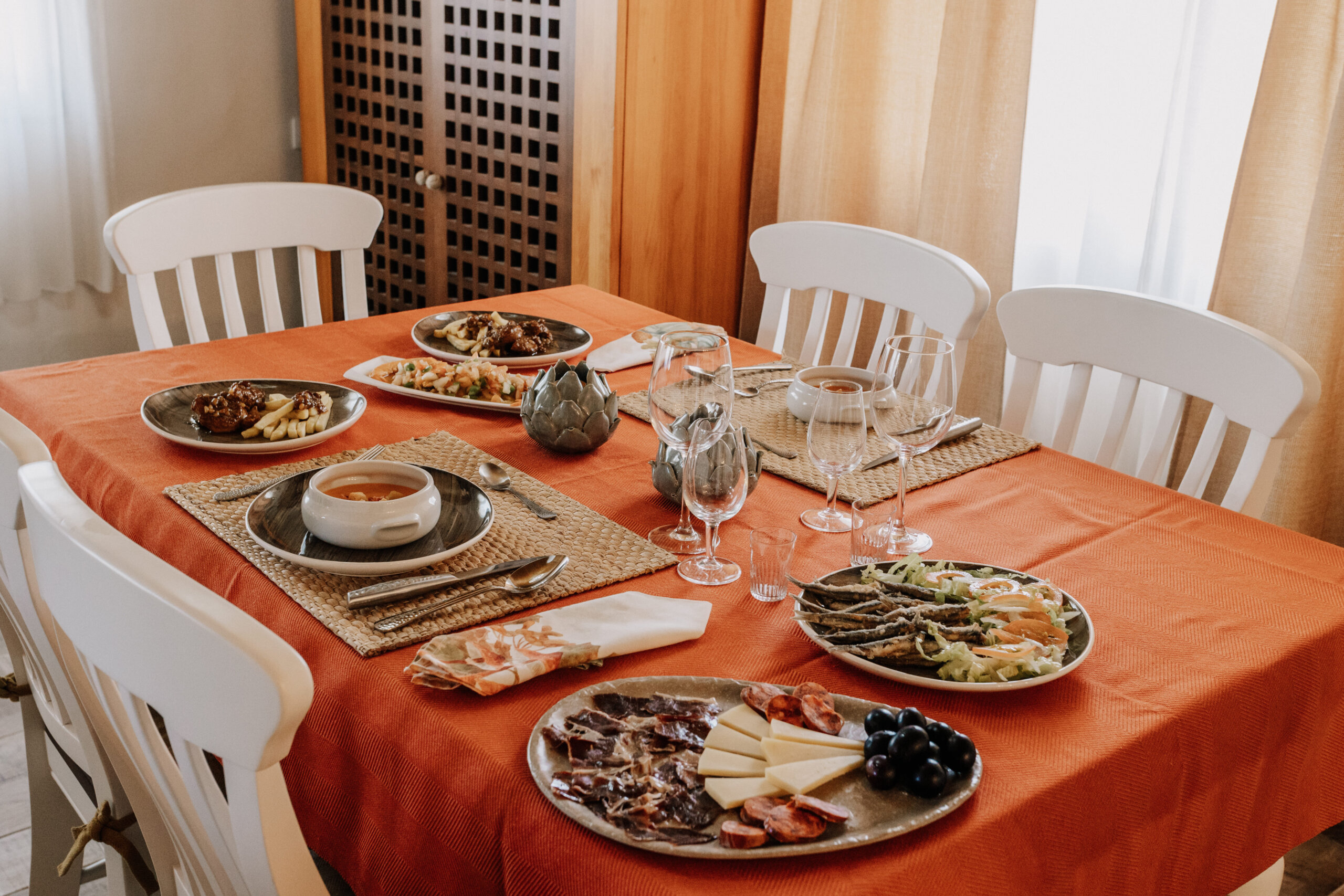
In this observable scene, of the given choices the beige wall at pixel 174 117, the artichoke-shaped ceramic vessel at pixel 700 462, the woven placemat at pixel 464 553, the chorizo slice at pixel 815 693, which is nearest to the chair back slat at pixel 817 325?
the artichoke-shaped ceramic vessel at pixel 700 462

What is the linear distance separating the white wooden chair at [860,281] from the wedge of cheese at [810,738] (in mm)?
1033

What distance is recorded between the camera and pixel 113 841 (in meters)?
1.11

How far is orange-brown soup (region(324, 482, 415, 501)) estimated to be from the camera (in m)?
1.16

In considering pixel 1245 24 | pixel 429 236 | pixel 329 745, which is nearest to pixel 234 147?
pixel 429 236

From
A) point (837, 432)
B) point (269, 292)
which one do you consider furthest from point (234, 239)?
point (837, 432)

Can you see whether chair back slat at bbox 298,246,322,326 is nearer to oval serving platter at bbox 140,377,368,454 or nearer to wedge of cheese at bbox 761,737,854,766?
oval serving platter at bbox 140,377,368,454

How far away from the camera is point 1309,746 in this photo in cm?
107

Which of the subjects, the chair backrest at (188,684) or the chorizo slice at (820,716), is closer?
the chair backrest at (188,684)

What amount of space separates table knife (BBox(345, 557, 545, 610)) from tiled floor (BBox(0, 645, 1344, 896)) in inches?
36.8

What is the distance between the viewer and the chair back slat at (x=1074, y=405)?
5.41 feet

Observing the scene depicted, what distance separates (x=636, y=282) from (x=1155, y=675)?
1990 millimetres

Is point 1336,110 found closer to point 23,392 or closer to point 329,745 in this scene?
point 329,745

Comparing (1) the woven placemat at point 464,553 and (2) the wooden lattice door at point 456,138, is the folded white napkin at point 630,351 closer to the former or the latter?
(1) the woven placemat at point 464,553

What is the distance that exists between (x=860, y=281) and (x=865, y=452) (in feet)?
2.64
